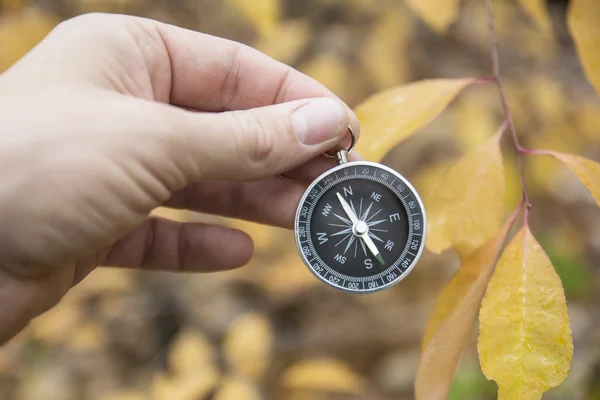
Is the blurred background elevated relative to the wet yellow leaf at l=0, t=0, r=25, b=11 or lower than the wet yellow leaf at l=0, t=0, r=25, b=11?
lower

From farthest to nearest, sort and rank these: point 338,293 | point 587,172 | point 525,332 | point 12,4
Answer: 1. point 338,293
2. point 12,4
3. point 587,172
4. point 525,332

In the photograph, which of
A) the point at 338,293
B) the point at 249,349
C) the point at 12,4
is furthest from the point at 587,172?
the point at 338,293

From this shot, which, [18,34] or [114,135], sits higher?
[114,135]

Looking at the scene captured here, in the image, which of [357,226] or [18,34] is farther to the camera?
[18,34]

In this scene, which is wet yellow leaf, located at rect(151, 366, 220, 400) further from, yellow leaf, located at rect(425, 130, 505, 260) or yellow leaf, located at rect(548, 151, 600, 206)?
yellow leaf, located at rect(548, 151, 600, 206)

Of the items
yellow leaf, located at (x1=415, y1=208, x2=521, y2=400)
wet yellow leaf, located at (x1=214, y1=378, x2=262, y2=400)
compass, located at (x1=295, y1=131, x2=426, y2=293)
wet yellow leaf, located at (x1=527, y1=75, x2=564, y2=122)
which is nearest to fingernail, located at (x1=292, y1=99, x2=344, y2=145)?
compass, located at (x1=295, y1=131, x2=426, y2=293)

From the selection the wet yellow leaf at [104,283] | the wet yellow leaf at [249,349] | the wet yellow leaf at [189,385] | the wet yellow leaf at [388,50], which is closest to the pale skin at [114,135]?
the wet yellow leaf at [189,385]

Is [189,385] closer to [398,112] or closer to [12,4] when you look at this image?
[398,112]
